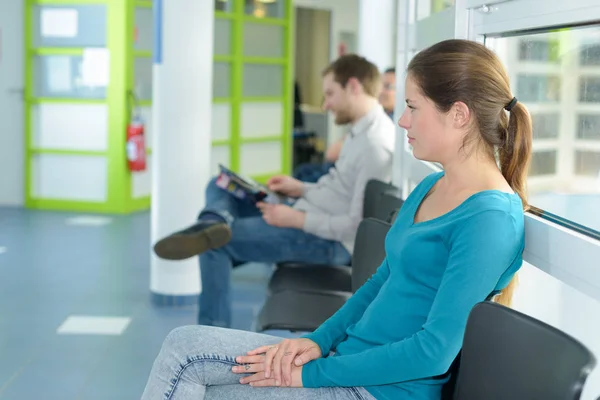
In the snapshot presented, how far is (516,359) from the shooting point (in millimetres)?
1303

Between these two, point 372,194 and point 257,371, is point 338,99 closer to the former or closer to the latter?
point 372,194

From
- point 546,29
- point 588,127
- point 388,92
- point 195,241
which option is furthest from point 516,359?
point 388,92

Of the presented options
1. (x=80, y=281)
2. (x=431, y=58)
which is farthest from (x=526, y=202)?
(x=80, y=281)

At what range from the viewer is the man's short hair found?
12.9 feet

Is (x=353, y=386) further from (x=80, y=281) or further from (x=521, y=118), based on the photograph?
(x=80, y=281)

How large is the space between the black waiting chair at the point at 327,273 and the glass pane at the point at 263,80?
6.58 metres

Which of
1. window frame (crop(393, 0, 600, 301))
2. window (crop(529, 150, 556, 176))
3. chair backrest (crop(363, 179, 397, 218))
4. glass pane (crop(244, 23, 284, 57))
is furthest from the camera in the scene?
glass pane (crop(244, 23, 284, 57))

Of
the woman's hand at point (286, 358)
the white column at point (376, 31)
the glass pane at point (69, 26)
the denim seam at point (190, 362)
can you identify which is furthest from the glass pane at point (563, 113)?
the glass pane at point (69, 26)

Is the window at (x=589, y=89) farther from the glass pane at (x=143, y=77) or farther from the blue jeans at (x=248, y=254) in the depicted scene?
the glass pane at (x=143, y=77)

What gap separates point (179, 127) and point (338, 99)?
1023 millimetres

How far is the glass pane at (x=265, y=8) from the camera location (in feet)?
32.4

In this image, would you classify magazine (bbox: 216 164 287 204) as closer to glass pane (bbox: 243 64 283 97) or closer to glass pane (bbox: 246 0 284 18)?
glass pane (bbox: 243 64 283 97)

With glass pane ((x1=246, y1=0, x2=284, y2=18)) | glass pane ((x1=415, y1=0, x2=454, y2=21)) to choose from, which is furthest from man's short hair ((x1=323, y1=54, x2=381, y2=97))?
glass pane ((x1=246, y1=0, x2=284, y2=18))

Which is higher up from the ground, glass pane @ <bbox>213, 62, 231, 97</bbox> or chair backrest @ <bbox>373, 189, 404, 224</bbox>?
glass pane @ <bbox>213, 62, 231, 97</bbox>
